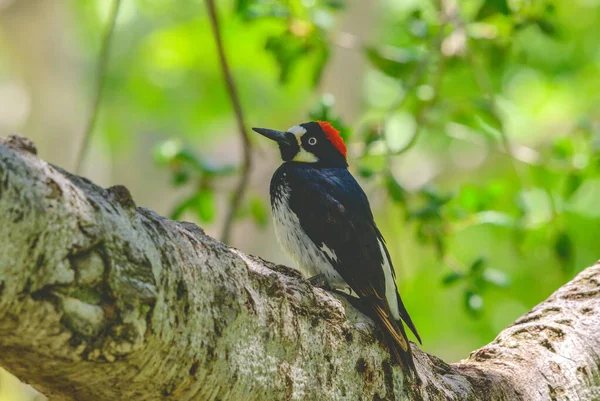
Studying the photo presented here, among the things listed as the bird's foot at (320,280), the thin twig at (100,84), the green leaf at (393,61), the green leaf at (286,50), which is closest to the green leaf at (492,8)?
the green leaf at (393,61)

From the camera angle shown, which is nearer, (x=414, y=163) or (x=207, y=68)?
(x=207, y=68)

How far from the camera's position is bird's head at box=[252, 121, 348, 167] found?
3834 mm

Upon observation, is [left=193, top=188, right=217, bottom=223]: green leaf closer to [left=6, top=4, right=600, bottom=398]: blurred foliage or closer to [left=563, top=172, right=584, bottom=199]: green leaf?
[left=6, top=4, right=600, bottom=398]: blurred foliage

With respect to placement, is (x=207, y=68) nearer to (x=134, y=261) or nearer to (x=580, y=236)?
(x=580, y=236)

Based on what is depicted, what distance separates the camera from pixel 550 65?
31.6 feet

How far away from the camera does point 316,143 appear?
385 cm

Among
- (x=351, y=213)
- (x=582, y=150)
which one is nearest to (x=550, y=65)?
(x=582, y=150)

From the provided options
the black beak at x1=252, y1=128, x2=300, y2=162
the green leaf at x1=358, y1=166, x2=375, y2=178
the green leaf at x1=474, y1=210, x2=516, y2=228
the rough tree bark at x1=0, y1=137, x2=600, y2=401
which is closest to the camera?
the rough tree bark at x1=0, y1=137, x2=600, y2=401

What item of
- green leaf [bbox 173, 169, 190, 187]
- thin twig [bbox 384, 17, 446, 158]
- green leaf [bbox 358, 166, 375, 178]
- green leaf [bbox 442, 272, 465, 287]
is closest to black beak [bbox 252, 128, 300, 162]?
green leaf [bbox 358, 166, 375, 178]

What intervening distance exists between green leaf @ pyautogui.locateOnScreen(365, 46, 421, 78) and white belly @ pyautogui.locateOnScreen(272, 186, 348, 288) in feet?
4.71

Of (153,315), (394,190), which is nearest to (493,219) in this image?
(394,190)

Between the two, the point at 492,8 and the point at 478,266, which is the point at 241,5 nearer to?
the point at 492,8

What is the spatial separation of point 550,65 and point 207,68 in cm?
468

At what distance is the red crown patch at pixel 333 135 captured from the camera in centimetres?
383
